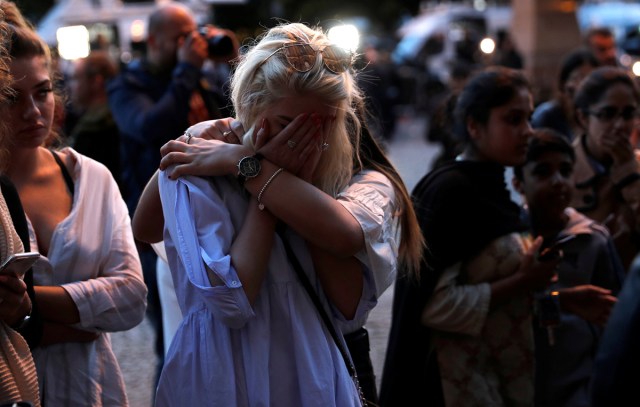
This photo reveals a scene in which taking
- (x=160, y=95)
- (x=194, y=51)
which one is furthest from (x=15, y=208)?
(x=160, y=95)

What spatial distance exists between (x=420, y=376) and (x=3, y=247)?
69.3 inches

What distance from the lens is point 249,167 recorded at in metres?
2.54

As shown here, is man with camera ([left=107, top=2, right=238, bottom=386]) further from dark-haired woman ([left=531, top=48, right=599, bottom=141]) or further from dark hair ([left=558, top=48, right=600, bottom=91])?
dark hair ([left=558, top=48, right=600, bottom=91])

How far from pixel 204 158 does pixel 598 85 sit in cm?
294

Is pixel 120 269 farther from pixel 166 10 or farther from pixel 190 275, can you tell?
pixel 166 10

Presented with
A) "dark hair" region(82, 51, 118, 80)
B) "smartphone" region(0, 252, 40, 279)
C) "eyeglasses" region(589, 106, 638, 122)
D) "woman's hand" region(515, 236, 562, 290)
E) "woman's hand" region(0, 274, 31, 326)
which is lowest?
"woman's hand" region(515, 236, 562, 290)

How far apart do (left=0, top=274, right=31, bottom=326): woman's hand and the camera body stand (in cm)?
260

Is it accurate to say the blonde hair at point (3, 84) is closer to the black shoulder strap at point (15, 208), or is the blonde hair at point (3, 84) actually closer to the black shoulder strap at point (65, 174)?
the black shoulder strap at point (15, 208)

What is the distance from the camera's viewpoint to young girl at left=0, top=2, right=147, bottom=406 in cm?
299

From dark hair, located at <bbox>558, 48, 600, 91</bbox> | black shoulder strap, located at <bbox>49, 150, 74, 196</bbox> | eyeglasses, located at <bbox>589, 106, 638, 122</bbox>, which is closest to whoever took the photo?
black shoulder strap, located at <bbox>49, 150, 74, 196</bbox>

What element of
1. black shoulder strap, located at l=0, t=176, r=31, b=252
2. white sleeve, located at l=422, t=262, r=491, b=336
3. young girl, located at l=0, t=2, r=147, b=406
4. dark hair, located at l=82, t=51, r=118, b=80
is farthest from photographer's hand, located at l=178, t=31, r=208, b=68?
dark hair, located at l=82, t=51, r=118, b=80

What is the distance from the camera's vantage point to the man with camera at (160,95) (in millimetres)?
4898

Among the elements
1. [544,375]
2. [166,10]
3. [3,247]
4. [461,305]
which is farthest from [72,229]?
[166,10]

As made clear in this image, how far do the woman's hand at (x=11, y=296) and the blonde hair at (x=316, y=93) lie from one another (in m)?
0.71
